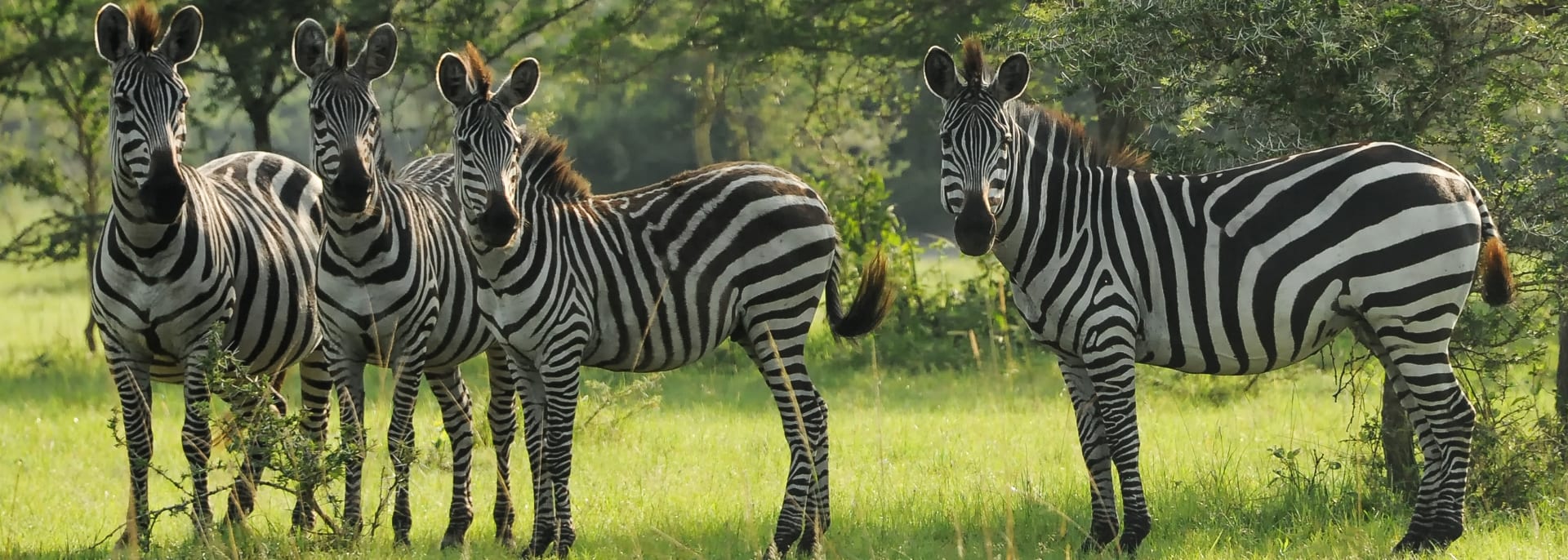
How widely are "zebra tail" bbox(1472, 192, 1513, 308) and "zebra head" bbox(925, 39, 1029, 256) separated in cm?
221

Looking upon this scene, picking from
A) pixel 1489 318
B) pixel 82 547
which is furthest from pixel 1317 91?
pixel 82 547

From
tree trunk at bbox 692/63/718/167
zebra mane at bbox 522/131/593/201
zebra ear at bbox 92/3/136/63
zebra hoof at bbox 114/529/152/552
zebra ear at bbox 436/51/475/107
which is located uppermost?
tree trunk at bbox 692/63/718/167

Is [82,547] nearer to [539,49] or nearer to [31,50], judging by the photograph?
[31,50]

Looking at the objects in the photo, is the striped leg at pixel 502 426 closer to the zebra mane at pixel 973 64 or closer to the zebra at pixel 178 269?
the zebra at pixel 178 269

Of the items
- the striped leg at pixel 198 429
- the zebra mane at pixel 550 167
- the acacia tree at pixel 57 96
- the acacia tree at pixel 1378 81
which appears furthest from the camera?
the acacia tree at pixel 57 96

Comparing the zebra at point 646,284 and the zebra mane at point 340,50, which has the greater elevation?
the zebra mane at point 340,50

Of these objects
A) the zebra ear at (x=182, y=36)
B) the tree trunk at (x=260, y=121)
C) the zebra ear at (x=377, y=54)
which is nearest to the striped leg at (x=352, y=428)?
the zebra ear at (x=377, y=54)

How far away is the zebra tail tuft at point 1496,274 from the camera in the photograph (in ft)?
21.5

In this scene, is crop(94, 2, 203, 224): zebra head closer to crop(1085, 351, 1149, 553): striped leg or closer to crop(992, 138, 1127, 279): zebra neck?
crop(992, 138, 1127, 279): zebra neck

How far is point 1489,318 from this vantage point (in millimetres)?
7480

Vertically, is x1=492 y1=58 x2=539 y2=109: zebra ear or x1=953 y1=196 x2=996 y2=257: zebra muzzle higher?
x1=492 y1=58 x2=539 y2=109: zebra ear

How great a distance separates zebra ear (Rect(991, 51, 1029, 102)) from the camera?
6.47 m

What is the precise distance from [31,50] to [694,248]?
10.6 m

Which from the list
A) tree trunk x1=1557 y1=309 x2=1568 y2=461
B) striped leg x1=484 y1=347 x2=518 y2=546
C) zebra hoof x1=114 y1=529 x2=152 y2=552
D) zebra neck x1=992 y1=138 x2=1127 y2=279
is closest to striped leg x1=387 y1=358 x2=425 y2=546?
striped leg x1=484 y1=347 x2=518 y2=546
